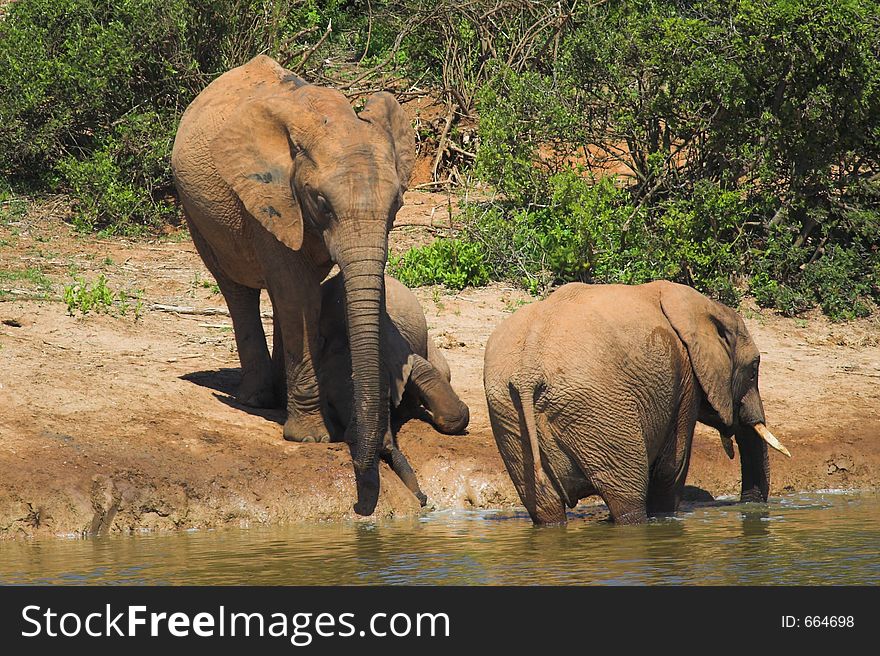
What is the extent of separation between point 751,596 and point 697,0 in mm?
8659

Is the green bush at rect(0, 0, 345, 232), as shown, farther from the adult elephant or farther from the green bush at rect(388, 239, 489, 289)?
the adult elephant

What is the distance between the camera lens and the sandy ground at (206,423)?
7.79 metres

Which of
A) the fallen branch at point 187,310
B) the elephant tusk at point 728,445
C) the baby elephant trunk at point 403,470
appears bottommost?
the baby elephant trunk at point 403,470

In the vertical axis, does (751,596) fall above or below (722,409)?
below

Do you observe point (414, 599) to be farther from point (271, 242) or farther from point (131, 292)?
point (131, 292)

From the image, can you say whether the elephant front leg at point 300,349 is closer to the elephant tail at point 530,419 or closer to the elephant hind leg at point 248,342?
the elephant hind leg at point 248,342

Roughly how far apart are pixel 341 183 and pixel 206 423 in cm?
189

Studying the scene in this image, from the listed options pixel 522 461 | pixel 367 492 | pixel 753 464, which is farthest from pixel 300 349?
pixel 753 464

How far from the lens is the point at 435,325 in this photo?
38.4 feet

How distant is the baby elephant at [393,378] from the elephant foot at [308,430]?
7 cm

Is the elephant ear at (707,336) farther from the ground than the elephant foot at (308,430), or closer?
farther from the ground

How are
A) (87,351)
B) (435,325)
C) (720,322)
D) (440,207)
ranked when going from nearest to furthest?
1. (720,322)
2. (87,351)
3. (435,325)
4. (440,207)

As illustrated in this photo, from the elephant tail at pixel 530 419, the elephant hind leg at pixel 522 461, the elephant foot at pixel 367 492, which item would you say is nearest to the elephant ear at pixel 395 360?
the elephant foot at pixel 367 492

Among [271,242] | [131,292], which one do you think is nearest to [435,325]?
[131,292]
